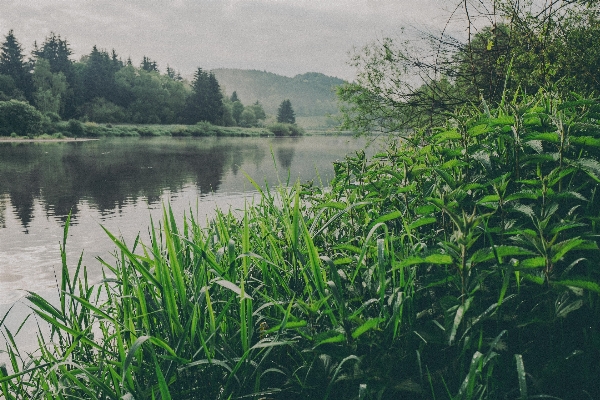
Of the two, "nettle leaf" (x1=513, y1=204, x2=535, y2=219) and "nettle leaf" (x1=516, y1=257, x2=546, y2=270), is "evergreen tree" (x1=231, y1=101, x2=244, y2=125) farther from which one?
"nettle leaf" (x1=516, y1=257, x2=546, y2=270)

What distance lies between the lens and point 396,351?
1.74 metres

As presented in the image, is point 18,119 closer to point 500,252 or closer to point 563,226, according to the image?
point 500,252

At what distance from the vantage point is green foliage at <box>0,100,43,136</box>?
162 ft

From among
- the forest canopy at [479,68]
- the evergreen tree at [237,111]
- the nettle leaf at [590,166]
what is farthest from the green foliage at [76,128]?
the nettle leaf at [590,166]

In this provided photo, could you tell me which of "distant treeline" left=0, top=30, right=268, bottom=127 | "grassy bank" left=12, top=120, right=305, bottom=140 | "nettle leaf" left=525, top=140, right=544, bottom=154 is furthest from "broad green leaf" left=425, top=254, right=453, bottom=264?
"distant treeline" left=0, top=30, right=268, bottom=127

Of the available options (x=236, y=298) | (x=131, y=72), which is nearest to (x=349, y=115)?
(x=236, y=298)

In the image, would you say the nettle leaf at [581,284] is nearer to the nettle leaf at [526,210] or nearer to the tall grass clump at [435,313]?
the tall grass clump at [435,313]

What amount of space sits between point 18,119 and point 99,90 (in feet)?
110

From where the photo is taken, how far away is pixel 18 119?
50.1 metres

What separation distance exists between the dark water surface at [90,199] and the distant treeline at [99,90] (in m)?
43.5

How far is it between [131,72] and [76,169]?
7871cm

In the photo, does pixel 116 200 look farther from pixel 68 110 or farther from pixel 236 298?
pixel 68 110

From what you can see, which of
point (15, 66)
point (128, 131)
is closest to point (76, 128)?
point (128, 131)

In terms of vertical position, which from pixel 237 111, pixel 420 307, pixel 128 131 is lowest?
pixel 420 307
